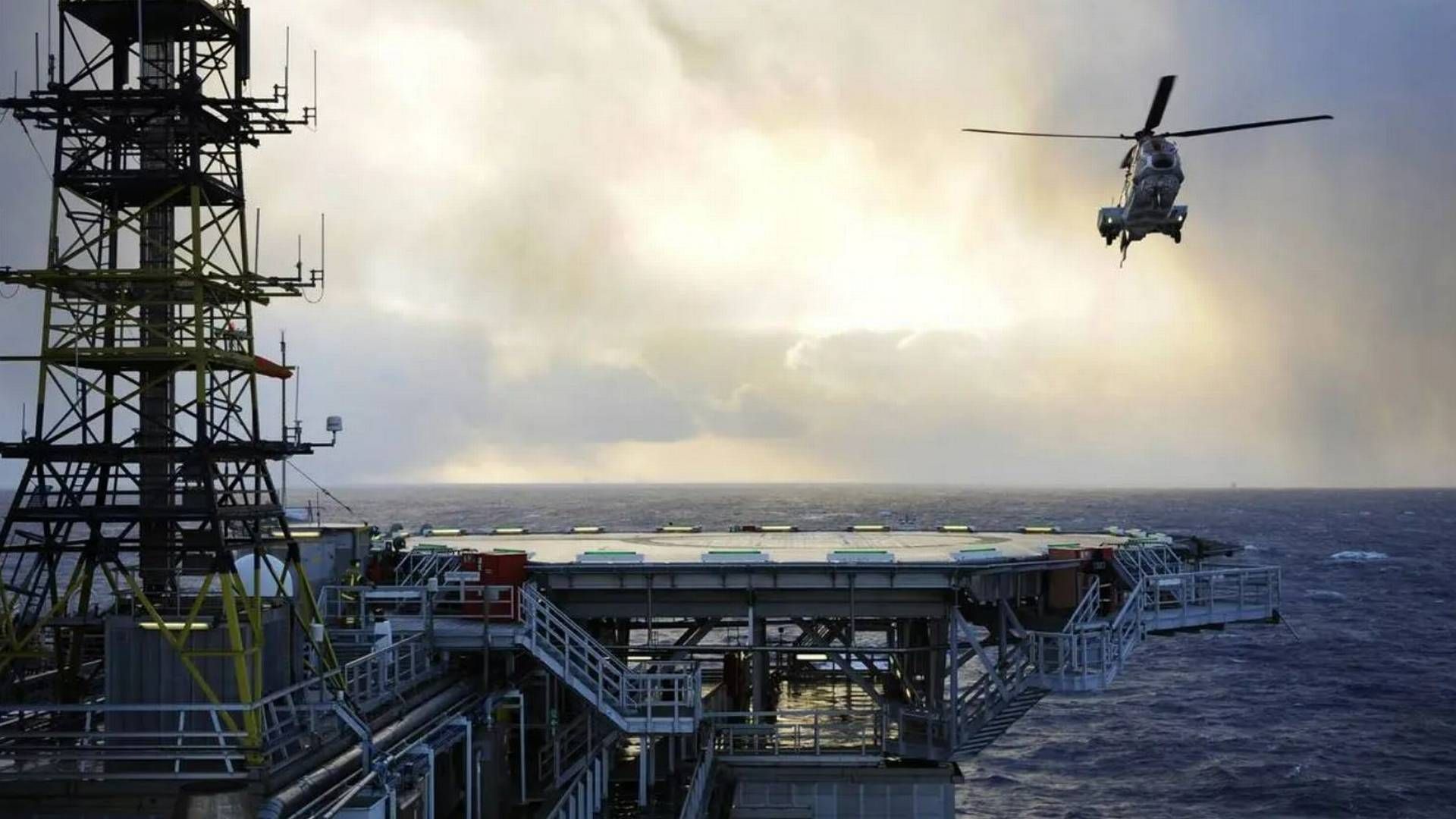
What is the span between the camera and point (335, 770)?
1959 cm

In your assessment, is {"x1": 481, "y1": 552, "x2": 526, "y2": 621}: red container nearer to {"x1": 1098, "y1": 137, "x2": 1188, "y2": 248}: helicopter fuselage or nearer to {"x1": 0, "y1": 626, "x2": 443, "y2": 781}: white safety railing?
{"x1": 0, "y1": 626, "x2": 443, "y2": 781}: white safety railing

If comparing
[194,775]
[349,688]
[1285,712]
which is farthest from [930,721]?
[1285,712]

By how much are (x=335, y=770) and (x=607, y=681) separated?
1020cm

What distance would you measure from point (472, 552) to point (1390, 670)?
70299 mm

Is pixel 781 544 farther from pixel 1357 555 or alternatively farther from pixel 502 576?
pixel 1357 555

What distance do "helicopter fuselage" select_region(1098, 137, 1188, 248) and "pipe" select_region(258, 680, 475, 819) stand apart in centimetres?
2472

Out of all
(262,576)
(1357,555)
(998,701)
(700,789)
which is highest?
(262,576)

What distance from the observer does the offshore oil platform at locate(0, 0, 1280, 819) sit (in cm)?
2041

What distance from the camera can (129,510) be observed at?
68.9ft

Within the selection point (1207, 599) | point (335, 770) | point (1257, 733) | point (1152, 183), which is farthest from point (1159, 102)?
point (1257, 733)

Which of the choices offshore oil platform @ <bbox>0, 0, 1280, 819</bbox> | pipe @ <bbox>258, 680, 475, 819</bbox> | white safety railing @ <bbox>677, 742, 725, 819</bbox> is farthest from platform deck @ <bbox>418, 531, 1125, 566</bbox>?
pipe @ <bbox>258, 680, 475, 819</bbox>

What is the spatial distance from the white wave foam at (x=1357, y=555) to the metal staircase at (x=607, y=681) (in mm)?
152610

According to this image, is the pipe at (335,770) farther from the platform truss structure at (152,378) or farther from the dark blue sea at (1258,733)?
the dark blue sea at (1258,733)

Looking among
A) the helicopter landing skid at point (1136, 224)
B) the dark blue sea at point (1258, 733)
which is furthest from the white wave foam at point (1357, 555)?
the helicopter landing skid at point (1136, 224)
